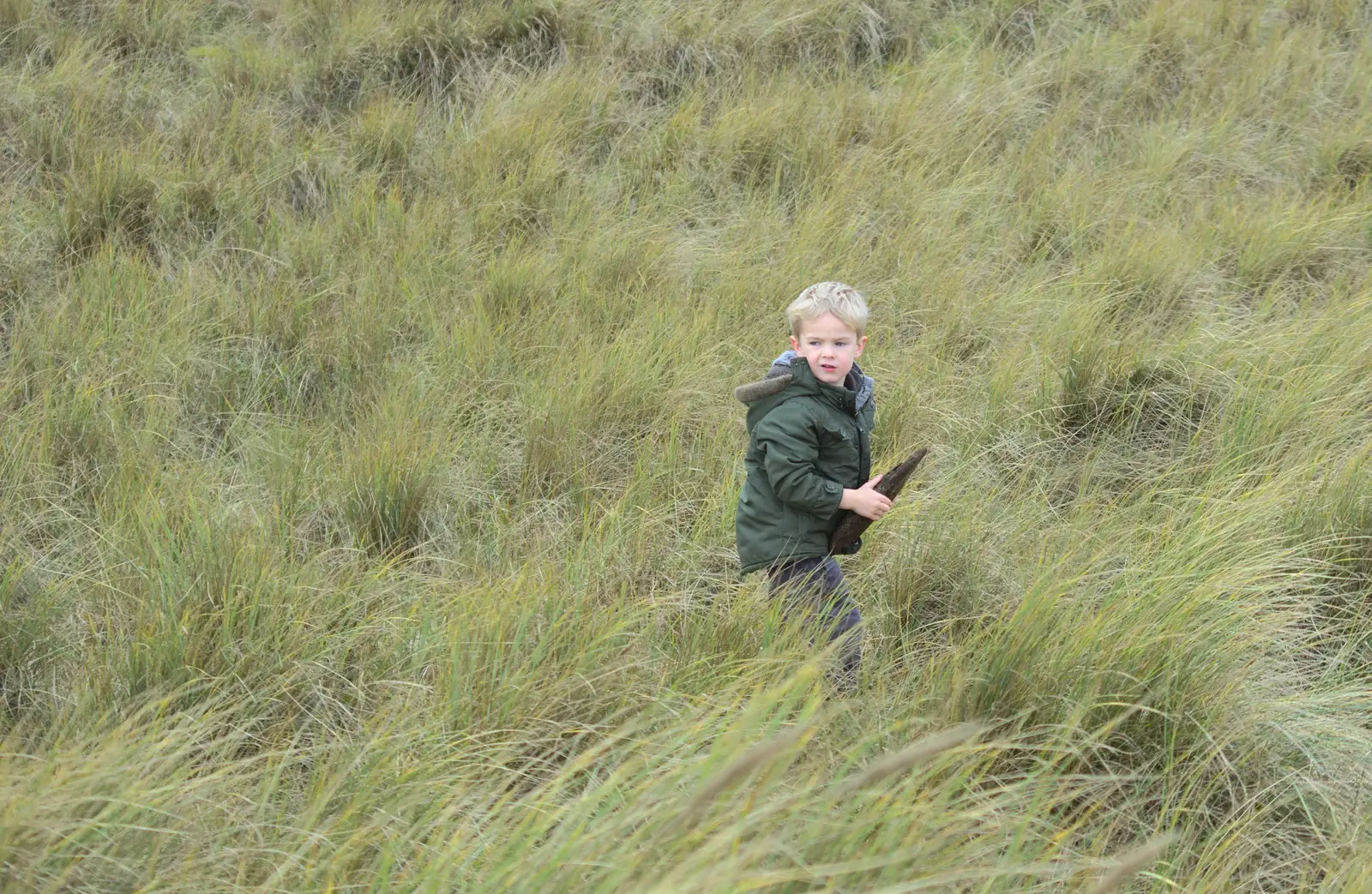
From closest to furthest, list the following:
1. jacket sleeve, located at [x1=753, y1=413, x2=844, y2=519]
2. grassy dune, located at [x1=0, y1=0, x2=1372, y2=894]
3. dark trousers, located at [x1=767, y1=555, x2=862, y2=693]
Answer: grassy dune, located at [x1=0, y1=0, x2=1372, y2=894]
dark trousers, located at [x1=767, y1=555, x2=862, y2=693]
jacket sleeve, located at [x1=753, y1=413, x2=844, y2=519]

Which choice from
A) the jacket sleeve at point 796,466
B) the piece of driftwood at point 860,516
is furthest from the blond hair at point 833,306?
the piece of driftwood at point 860,516

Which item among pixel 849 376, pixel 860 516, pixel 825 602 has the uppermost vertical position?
pixel 849 376

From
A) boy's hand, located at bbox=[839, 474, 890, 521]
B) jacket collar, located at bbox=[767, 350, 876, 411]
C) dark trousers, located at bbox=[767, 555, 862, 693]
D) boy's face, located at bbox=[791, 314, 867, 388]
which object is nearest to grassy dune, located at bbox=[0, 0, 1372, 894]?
dark trousers, located at bbox=[767, 555, 862, 693]

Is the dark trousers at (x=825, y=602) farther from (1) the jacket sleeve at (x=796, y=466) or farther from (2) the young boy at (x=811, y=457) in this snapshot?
(1) the jacket sleeve at (x=796, y=466)

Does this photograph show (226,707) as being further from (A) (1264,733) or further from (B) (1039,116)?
(B) (1039,116)

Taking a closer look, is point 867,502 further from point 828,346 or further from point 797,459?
point 828,346

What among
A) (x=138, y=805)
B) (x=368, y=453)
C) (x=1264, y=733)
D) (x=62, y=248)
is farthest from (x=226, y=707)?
(x=62, y=248)

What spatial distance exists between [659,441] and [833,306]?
124 cm

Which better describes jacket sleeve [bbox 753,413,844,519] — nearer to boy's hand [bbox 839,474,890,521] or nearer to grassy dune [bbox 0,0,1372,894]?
boy's hand [bbox 839,474,890,521]

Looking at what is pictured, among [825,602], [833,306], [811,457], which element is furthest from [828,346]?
[825,602]

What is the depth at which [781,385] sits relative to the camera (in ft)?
9.48

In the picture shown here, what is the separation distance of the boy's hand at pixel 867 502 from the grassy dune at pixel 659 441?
36 cm

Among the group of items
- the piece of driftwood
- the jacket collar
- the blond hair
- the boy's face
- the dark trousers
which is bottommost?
the dark trousers

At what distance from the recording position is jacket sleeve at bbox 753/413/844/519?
283 cm
